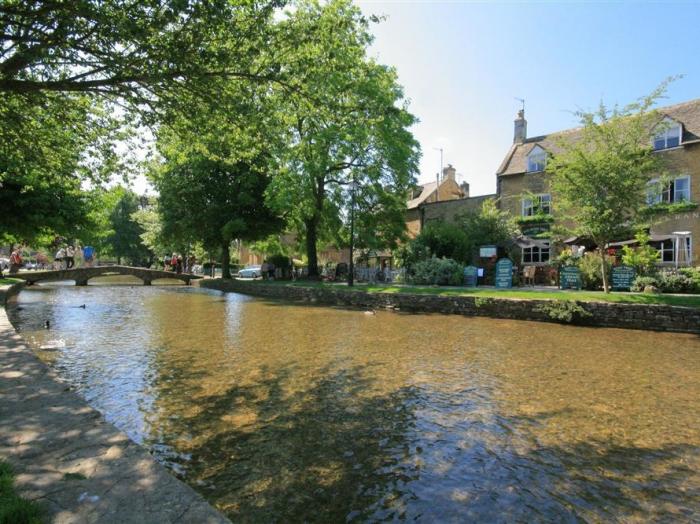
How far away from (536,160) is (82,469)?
108 ft

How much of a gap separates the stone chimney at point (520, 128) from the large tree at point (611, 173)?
61.2ft

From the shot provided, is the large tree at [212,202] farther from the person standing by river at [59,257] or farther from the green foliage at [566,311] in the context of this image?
the green foliage at [566,311]

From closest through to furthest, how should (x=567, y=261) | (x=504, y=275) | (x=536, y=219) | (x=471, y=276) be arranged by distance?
(x=504, y=275)
(x=471, y=276)
(x=567, y=261)
(x=536, y=219)

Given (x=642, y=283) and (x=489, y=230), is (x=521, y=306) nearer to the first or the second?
(x=642, y=283)

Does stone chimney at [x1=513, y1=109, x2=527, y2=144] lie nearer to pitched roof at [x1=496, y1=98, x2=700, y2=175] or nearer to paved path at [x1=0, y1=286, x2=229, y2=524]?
pitched roof at [x1=496, y1=98, x2=700, y2=175]

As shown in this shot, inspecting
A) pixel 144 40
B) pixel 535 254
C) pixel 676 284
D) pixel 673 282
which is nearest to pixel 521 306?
pixel 673 282

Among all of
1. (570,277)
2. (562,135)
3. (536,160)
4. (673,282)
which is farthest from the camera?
(536,160)

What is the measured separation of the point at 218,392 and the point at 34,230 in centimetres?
1592

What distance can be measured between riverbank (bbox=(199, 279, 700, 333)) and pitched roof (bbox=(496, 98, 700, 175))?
932 cm

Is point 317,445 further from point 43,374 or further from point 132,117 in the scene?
point 132,117

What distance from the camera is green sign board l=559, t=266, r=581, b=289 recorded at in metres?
20.0

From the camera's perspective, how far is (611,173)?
619 inches

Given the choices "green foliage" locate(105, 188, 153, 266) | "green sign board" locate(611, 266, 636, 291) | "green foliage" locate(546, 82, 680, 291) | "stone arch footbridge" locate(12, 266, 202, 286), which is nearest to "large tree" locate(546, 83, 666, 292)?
"green foliage" locate(546, 82, 680, 291)

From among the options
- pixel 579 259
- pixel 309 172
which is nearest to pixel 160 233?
pixel 309 172
